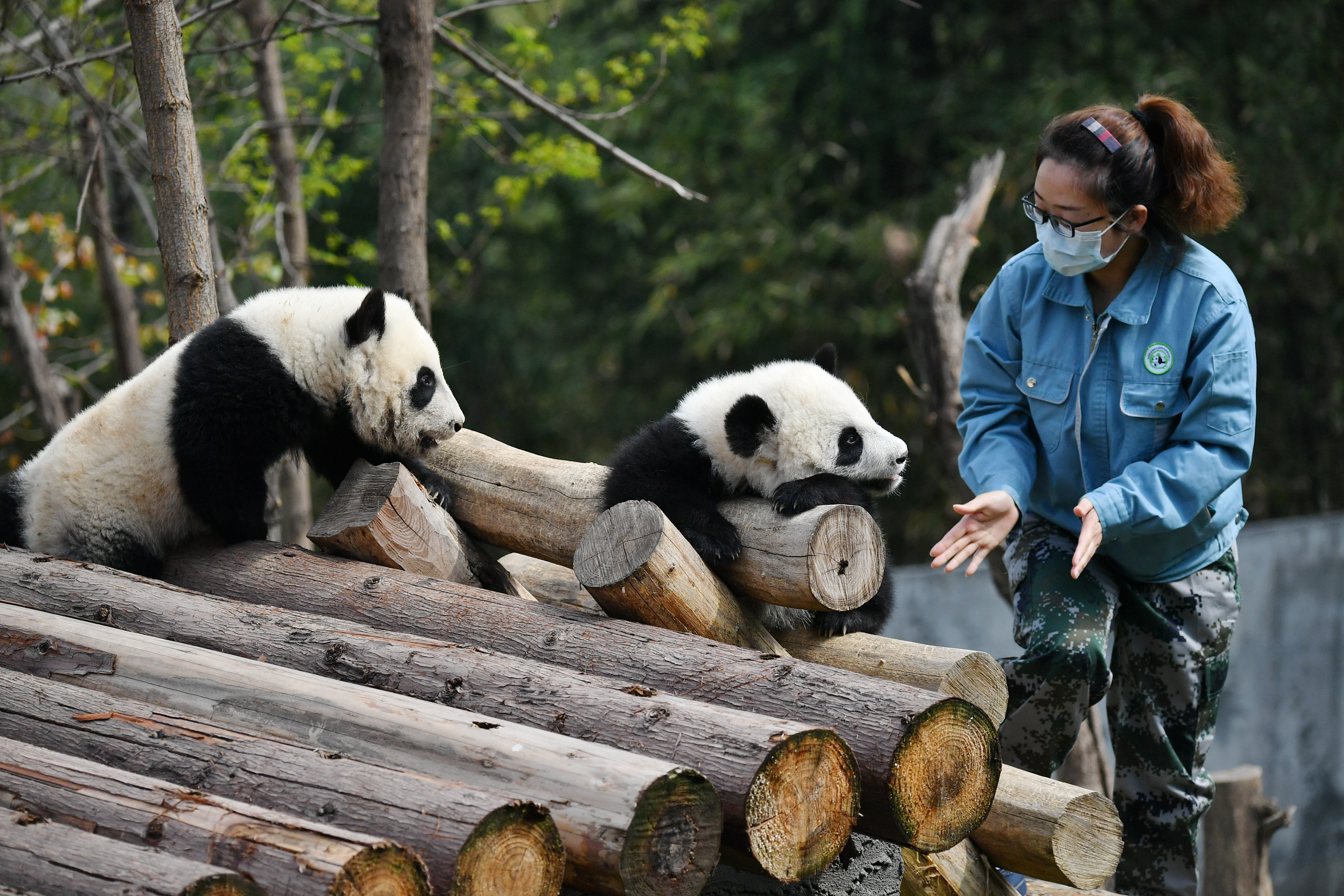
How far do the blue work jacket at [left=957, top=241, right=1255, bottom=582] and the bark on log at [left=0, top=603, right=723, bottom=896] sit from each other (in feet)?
4.59

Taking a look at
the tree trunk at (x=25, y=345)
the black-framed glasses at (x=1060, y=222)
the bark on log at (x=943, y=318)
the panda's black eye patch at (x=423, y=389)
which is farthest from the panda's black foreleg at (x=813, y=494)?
the tree trunk at (x=25, y=345)

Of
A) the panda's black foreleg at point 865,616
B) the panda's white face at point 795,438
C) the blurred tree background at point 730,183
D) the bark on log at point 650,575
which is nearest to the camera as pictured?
the bark on log at point 650,575

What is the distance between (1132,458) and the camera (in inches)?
129

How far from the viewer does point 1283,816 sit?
5.04 meters

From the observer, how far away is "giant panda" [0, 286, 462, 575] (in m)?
3.83

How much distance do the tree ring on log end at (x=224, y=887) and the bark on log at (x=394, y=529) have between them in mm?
1812

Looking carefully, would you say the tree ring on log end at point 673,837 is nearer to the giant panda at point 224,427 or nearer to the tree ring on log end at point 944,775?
the tree ring on log end at point 944,775

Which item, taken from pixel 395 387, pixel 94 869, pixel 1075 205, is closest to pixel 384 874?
pixel 94 869

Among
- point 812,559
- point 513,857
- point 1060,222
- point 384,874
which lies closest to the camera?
point 384,874

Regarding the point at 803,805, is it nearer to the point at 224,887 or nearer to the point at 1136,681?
the point at 224,887

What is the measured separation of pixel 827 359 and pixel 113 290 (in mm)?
4843

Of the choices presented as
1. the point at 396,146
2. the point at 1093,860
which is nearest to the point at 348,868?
the point at 1093,860

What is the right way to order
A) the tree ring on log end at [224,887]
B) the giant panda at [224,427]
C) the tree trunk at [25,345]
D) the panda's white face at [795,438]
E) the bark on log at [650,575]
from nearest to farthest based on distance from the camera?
the tree ring on log end at [224,887] → the bark on log at [650,575] → the panda's white face at [795,438] → the giant panda at [224,427] → the tree trunk at [25,345]

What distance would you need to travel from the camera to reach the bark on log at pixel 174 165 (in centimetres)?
427
